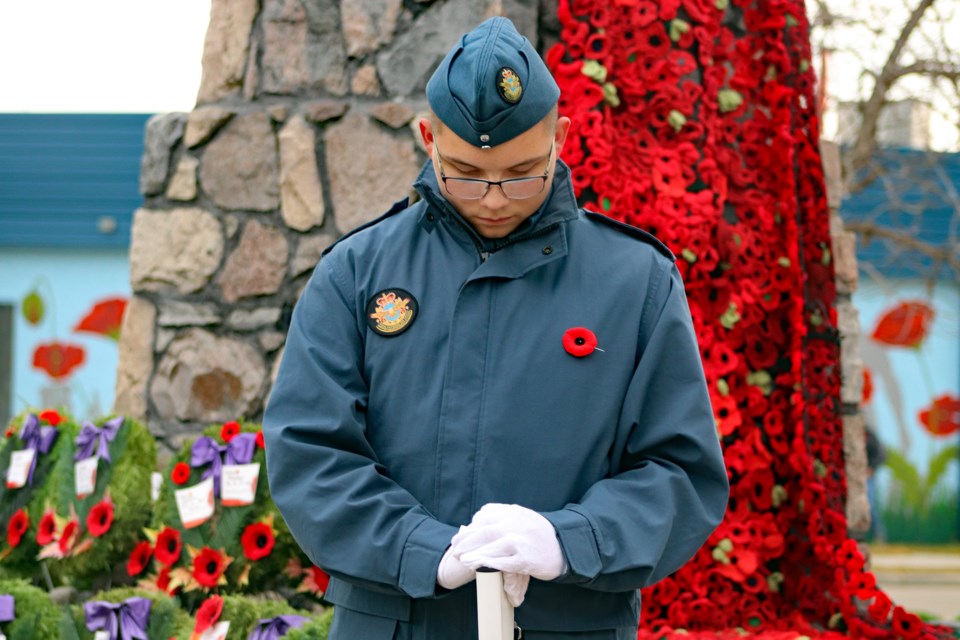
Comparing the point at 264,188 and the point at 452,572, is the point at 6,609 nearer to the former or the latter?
the point at 264,188

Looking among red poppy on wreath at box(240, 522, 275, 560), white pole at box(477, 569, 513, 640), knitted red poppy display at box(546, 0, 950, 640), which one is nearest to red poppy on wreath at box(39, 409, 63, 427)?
red poppy on wreath at box(240, 522, 275, 560)

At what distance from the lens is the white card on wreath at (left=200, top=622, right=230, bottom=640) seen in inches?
126

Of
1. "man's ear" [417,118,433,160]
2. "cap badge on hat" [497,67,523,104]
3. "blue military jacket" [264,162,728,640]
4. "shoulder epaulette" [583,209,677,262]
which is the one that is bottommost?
"blue military jacket" [264,162,728,640]

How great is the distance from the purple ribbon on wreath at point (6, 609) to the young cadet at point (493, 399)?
180 cm

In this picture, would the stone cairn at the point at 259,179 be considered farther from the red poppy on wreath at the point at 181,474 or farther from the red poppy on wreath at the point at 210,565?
the red poppy on wreath at the point at 210,565

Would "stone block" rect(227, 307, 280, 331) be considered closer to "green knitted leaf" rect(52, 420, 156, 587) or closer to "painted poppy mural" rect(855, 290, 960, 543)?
"green knitted leaf" rect(52, 420, 156, 587)

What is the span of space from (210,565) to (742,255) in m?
1.89

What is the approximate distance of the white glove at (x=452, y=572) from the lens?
1692mm

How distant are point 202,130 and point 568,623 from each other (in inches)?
109

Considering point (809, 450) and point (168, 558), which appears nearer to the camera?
point (168, 558)

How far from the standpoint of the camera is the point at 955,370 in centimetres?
1249

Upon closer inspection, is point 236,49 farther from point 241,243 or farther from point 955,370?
point 955,370

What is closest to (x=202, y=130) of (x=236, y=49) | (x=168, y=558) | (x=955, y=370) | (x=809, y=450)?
(x=236, y=49)

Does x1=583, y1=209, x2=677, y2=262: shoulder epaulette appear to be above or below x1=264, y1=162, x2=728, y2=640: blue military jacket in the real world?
above
